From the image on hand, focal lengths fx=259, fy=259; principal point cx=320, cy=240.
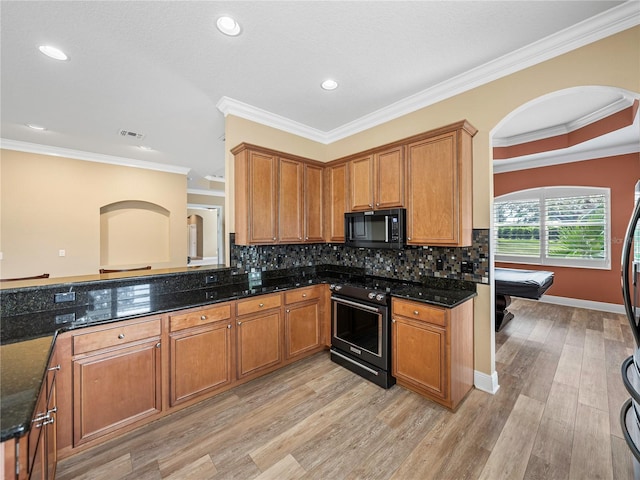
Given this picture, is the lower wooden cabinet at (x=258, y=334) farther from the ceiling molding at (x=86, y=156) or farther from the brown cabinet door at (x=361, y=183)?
the ceiling molding at (x=86, y=156)

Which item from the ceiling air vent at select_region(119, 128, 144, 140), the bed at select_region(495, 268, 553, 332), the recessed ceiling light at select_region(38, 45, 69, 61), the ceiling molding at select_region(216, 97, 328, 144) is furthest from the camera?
the ceiling air vent at select_region(119, 128, 144, 140)

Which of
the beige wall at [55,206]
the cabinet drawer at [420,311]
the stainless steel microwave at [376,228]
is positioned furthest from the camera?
the beige wall at [55,206]

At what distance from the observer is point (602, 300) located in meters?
4.71

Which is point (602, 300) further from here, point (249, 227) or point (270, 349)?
point (249, 227)

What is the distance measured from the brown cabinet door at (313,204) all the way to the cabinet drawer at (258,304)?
948 mm

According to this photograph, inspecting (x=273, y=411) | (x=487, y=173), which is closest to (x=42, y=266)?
(x=273, y=411)

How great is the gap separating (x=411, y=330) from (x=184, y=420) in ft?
6.79

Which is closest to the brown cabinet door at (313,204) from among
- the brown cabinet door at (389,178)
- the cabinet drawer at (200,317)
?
the brown cabinet door at (389,178)

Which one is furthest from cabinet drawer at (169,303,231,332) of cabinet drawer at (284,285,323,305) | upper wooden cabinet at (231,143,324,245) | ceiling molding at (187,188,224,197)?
ceiling molding at (187,188,224,197)

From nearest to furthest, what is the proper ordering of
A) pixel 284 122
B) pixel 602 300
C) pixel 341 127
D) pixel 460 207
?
pixel 460 207, pixel 284 122, pixel 341 127, pixel 602 300

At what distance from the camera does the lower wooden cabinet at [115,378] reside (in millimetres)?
1741

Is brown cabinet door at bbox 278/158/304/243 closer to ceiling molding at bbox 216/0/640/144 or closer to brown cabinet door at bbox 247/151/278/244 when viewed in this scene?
brown cabinet door at bbox 247/151/278/244

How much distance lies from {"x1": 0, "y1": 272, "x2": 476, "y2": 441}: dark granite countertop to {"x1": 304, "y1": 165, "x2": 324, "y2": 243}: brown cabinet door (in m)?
0.66

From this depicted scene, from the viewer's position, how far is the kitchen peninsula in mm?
1478
